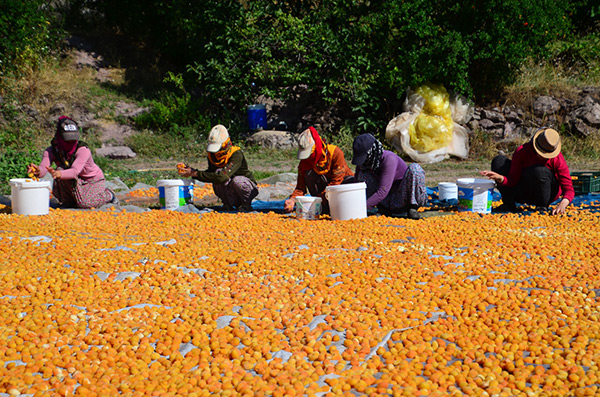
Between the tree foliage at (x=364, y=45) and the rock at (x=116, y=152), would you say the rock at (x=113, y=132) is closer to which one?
the rock at (x=116, y=152)

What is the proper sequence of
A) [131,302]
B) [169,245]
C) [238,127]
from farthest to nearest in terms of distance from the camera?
[238,127] → [169,245] → [131,302]

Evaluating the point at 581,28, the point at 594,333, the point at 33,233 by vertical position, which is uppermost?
the point at 581,28

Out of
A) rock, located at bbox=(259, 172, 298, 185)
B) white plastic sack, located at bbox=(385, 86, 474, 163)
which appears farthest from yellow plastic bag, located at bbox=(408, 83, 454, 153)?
rock, located at bbox=(259, 172, 298, 185)

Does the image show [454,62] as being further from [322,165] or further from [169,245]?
[169,245]

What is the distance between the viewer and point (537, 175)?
461cm

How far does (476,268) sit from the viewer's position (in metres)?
3.12

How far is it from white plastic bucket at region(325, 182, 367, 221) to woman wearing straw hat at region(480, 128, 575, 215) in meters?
1.01

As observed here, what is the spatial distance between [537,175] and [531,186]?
4.9 inches

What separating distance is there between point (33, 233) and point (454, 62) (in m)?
6.72

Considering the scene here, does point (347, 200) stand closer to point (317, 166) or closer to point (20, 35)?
point (317, 166)

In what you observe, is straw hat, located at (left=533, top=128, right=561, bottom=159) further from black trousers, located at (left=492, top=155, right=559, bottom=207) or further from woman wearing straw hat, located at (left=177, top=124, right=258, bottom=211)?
woman wearing straw hat, located at (left=177, top=124, right=258, bottom=211)

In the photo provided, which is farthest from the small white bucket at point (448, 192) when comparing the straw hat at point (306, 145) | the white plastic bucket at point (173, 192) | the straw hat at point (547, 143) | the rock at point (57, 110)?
the rock at point (57, 110)

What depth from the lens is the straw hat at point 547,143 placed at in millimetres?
4426

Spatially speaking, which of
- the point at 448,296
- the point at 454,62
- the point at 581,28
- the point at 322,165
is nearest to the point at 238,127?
the point at 454,62
